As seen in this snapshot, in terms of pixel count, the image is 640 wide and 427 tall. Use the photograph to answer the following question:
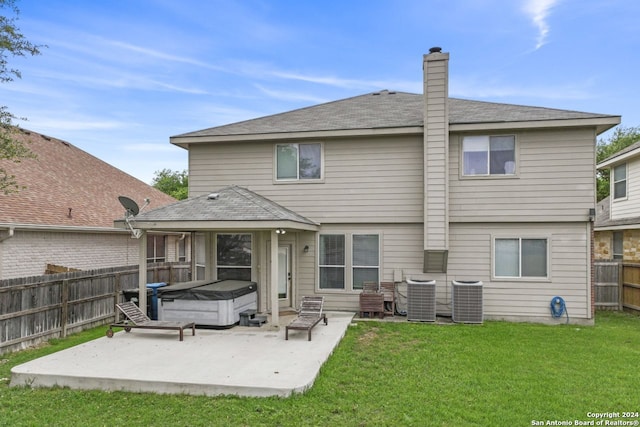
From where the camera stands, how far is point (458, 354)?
6.92 metres

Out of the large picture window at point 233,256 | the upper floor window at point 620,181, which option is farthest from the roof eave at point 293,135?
the upper floor window at point 620,181

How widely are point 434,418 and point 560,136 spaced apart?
804 cm

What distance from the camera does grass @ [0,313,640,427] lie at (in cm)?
447

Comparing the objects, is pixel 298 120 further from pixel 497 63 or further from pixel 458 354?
pixel 497 63

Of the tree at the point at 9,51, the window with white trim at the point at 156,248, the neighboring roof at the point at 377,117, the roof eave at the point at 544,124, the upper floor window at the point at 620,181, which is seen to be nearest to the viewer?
the tree at the point at 9,51

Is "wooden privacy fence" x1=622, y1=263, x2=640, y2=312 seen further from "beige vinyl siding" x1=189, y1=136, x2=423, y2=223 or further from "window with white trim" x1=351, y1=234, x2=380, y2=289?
"window with white trim" x1=351, y1=234, x2=380, y2=289

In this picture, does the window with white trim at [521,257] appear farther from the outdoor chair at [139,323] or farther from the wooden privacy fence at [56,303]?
the wooden privacy fence at [56,303]

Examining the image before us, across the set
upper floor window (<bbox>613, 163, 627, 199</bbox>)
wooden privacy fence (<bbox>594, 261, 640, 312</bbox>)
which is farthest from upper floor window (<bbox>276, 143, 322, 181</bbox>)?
upper floor window (<bbox>613, 163, 627, 199</bbox>)

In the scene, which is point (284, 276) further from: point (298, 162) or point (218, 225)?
point (298, 162)

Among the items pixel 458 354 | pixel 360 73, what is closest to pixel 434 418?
pixel 458 354

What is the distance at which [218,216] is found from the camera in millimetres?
8484

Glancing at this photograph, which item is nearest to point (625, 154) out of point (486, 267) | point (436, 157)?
point (486, 267)

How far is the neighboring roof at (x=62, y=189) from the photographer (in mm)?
10680

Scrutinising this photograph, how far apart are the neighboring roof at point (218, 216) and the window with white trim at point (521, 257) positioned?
15.7ft
